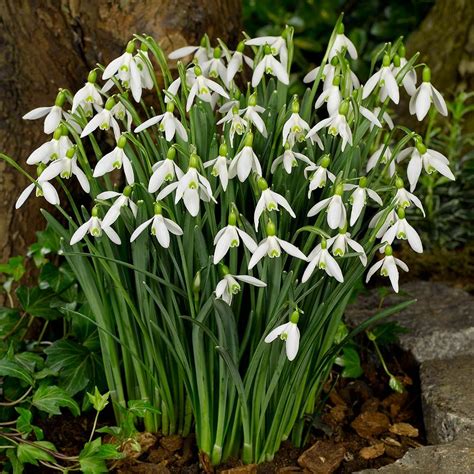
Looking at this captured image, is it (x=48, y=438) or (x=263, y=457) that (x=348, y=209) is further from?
(x=48, y=438)

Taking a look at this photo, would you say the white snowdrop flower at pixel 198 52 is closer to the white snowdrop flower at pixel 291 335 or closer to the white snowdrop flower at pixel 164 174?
the white snowdrop flower at pixel 164 174

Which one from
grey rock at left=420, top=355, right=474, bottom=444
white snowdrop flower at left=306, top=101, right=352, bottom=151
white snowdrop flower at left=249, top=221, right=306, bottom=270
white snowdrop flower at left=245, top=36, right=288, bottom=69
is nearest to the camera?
white snowdrop flower at left=249, top=221, right=306, bottom=270

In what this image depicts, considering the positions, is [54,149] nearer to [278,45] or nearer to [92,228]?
[92,228]

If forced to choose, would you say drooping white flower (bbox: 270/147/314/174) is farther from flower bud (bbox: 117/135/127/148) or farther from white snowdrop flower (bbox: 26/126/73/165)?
white snowdrop flower (bbox: 26/126/73/165)

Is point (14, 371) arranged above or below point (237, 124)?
below

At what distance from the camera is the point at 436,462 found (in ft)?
6.66

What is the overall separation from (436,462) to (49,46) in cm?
172

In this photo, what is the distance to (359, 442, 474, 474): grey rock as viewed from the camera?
2.00 m

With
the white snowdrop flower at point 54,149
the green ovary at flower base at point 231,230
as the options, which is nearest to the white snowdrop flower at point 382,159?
the green ovary at flower base at point 231,230

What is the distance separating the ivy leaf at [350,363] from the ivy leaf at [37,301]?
0.84 meters

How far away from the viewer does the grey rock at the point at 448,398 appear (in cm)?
221

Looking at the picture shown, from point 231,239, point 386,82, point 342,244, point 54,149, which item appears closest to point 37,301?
point 54,149

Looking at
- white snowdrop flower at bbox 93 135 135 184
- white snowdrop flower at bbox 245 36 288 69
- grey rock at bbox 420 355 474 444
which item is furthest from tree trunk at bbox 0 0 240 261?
grey rock at bbox 420 355 474 444

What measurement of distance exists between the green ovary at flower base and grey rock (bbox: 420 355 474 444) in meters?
0.36
